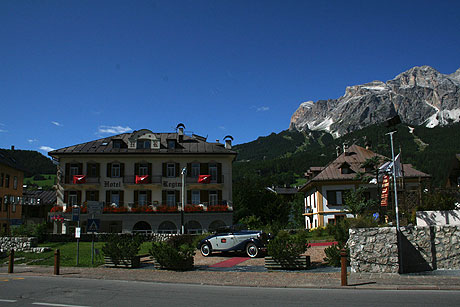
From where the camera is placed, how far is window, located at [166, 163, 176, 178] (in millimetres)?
40250

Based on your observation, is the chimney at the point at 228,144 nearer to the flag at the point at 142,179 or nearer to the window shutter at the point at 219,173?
the window shutter at the point at 219,173

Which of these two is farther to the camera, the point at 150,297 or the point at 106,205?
the point at 106,205

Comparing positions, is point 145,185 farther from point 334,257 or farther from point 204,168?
point 334,257

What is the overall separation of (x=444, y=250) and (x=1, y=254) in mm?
21329

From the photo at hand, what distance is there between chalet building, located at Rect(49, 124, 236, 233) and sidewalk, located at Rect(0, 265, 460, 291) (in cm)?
2283

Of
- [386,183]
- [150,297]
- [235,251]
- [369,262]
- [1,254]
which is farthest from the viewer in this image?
[1,254]

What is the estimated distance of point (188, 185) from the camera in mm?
39656

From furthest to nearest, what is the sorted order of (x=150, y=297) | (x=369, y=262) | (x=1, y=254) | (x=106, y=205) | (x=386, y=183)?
(x=106, y=205) < (x=1, y=254) < (x=386, y=183) < (x=369, y=262) < (x=150, y=297)

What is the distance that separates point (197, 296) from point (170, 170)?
30.8 metres

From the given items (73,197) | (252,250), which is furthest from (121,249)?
(73,197)

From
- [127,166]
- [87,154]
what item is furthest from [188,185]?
[87,154]

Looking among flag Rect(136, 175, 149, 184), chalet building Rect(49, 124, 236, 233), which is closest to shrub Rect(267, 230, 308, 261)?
chalet building Rect(49, 124, 236, 233)

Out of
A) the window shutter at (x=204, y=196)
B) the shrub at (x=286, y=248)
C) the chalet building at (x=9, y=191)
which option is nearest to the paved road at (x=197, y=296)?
the shrub at (x=286, y=248)

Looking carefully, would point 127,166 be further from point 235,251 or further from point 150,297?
point 150,297
